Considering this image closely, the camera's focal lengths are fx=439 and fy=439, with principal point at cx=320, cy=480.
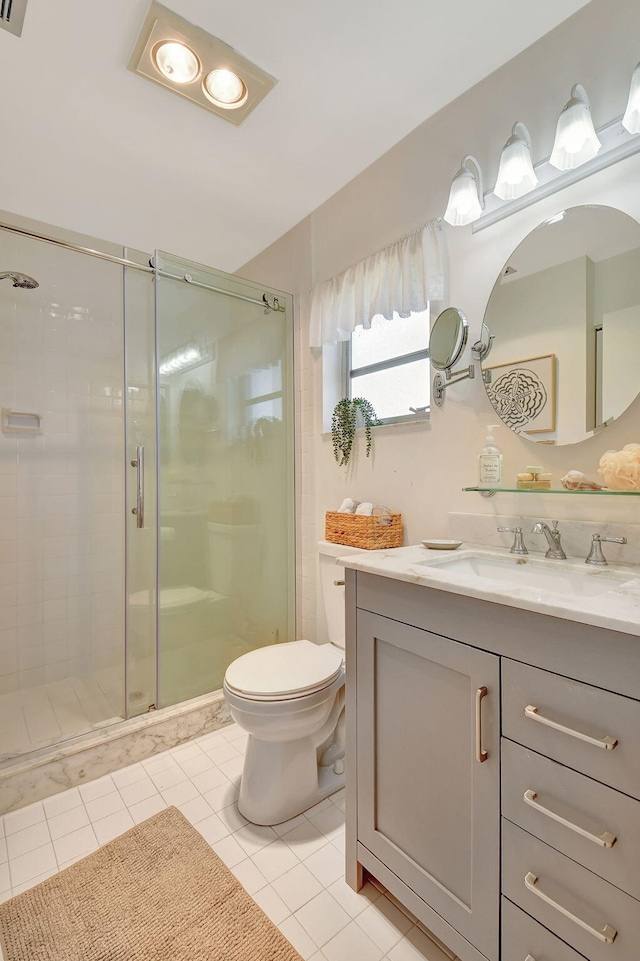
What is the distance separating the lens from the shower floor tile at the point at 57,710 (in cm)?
175

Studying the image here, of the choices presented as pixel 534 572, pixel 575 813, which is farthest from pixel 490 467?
pixel 575 813

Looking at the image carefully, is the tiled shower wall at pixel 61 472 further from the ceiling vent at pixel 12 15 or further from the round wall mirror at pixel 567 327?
the round wall mirror at pixel 567 327

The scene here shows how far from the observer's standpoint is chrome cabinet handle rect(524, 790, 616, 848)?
2.19ft

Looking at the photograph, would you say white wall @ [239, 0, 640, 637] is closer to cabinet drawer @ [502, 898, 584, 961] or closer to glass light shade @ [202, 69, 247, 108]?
glass light shade @ [202, 69, 247, 108]

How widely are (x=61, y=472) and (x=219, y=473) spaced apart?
0.88 meters

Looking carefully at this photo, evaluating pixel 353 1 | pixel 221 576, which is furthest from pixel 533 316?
pixel 221 576

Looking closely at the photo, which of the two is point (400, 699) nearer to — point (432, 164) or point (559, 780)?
point (559, 780)

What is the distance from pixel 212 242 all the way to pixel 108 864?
2.72m

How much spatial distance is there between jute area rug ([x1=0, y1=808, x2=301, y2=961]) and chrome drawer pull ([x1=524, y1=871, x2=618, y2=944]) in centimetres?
62

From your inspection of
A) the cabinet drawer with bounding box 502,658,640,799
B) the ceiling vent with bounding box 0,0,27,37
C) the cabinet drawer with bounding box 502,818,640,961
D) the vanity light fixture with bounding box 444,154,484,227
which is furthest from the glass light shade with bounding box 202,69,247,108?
the cabinet drawer with bounding box 502,818,640,961

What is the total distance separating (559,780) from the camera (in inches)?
28.9

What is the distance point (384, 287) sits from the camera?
69.3 inches

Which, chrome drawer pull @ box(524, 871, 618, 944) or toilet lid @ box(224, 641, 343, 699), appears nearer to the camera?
A: chrome drawer pull @ box(524, 871, 618, 944)

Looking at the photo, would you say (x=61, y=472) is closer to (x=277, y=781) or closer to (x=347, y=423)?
(x=347, y=423)
